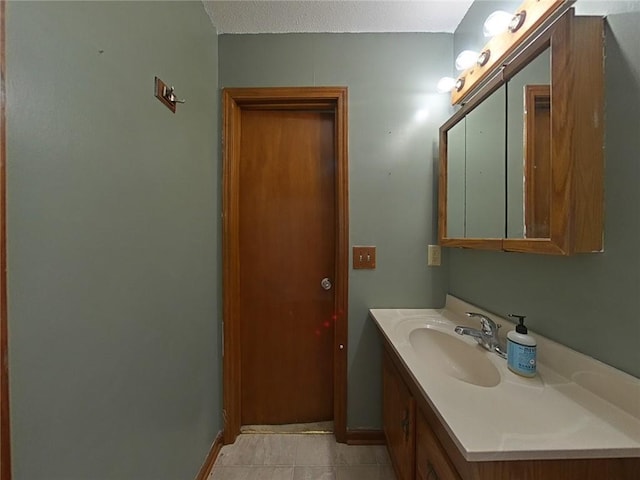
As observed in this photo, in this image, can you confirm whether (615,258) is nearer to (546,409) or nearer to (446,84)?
(546,409)

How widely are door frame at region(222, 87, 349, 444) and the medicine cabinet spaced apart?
661mm

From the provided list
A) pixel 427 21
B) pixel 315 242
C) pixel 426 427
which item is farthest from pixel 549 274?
pixel 427 21

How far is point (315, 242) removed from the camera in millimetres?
1761

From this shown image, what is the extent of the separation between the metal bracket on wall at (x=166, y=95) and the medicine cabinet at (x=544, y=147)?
126 centimetres

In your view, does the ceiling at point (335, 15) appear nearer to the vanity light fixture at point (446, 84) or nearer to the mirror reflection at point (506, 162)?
the vanity light fixture at point (446, 84)

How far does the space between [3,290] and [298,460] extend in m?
1.56

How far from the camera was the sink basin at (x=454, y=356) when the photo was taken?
1.04 metres

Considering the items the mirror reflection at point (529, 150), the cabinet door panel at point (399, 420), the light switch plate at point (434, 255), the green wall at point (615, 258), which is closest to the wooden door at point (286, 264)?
the cabinet door panel at point (399, 420)

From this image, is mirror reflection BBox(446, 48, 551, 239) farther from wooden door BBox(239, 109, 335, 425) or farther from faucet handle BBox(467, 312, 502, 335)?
wooden door BBox(239, 109, 335, 425)

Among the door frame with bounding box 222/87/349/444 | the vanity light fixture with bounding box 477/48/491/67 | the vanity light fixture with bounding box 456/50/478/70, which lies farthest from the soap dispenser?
the vanity light fixture with bounding box 456/50/478/70

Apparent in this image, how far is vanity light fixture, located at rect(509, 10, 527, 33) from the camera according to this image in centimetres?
96

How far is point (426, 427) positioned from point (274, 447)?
3.65 ft

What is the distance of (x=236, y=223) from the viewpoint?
1704 mm

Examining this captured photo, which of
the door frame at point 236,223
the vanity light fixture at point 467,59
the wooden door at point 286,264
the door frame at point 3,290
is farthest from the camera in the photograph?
the wooden door at point 286,264
